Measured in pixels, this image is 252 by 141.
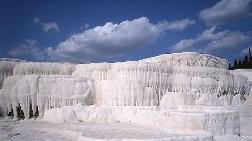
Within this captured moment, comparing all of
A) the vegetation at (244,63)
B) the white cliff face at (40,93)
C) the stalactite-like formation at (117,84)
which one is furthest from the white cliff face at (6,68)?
the vegetation at (244,63)

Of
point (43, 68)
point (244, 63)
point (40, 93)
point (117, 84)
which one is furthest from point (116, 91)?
point (244, 63)

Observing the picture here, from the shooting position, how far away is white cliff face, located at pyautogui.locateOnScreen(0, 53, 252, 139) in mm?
18094

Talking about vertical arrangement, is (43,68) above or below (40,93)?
above

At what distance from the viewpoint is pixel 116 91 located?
19516 millimetres

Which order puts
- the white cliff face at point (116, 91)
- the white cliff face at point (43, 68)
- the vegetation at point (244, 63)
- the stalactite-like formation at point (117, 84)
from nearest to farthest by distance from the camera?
the white cliff face at point (116, 91), the stalactite-like formation at point (117, 84), the white cliff face at point (43, 68), the vegetation at point (244, 63)

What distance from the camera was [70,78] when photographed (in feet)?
66.3

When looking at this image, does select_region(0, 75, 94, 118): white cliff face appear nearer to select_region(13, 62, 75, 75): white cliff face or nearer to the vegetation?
select_region(13, 62, 75, 75): white cliff face

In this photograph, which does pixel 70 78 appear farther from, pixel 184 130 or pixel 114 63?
Result: pixel 184 130

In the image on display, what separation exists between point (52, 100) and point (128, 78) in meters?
4.50

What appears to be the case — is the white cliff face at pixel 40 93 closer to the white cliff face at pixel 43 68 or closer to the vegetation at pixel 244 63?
the white cliff face at pixel 43 68

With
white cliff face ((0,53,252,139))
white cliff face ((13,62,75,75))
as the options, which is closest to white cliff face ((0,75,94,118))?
white cliff face ((0,53,252,139))

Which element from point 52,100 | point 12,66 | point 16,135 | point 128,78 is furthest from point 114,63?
point 16,135

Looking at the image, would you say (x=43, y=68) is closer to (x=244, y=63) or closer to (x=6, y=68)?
(x=6, y=68)

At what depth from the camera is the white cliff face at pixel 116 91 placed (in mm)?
18094
